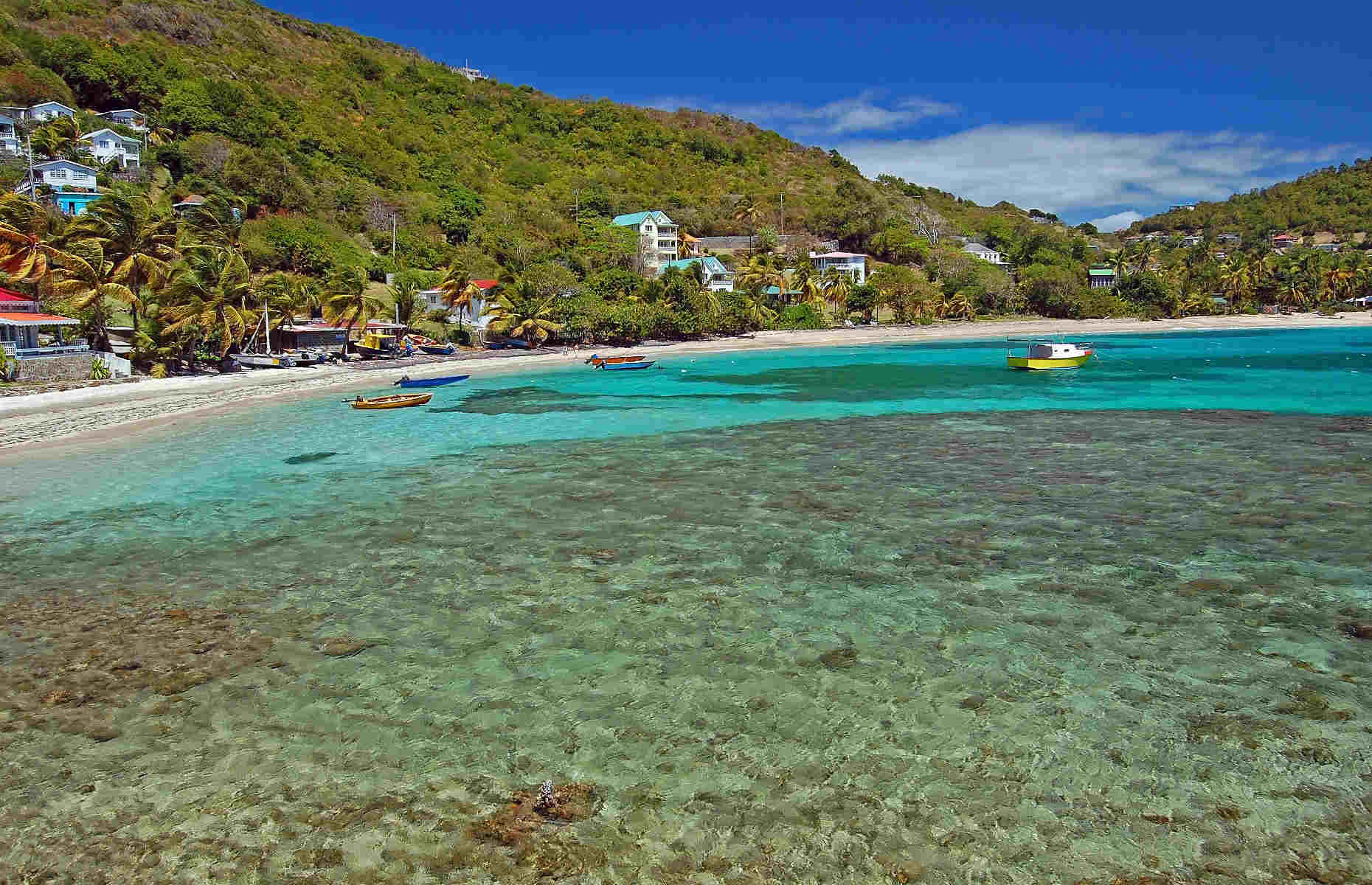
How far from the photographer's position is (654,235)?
97.1 meters

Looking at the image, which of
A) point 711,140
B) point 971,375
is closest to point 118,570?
point 971,375

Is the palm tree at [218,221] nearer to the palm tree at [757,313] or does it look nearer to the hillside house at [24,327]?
the hillside house at [24,327]

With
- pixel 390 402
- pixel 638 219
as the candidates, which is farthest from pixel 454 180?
pixel 390 402

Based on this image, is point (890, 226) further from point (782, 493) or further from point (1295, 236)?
point (1295, 236)

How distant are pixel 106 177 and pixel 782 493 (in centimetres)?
7081

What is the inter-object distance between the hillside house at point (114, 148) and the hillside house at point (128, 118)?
7482 millimetres

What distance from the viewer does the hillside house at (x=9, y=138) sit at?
69.0 m

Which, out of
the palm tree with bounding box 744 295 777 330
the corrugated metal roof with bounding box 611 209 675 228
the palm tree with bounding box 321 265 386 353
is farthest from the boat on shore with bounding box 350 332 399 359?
the corrugated metal roof with bounding box 611 209 675 228

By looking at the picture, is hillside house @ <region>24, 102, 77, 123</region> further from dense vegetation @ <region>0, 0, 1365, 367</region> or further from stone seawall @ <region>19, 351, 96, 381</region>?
stone seawall @ <region>19, 351, 96, 381</region>

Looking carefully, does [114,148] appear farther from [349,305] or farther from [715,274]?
[715,274]

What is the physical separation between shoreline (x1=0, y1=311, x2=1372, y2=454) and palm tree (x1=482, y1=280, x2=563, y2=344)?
326 cm

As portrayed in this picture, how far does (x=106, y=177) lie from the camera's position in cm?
6612

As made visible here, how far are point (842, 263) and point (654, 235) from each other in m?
21.8

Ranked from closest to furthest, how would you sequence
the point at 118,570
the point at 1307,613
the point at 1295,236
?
the point at 1307,613, the point at 118,570, the point at 1295,236
